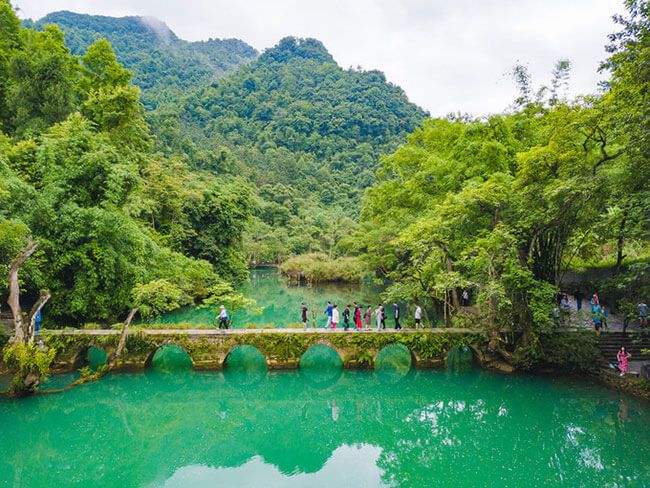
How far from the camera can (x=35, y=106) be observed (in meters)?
26.4

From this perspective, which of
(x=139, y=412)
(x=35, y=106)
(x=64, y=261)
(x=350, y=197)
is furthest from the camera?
(x=350, y=197)

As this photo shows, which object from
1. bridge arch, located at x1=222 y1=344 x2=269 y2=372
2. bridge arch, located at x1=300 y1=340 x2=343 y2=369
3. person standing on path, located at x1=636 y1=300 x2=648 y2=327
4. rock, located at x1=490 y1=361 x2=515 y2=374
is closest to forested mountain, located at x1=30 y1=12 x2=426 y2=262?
bridge arch, located at x1=300 y1=340 x2=343 y2=369

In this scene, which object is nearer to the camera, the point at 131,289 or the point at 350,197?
the point at 131,289

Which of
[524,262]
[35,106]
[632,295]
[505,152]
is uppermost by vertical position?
[35,106]

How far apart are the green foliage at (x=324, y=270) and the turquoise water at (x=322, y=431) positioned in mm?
23447

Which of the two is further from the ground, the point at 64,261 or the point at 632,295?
the point at 64,261

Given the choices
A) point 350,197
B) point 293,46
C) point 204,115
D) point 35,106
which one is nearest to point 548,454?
point 35,106

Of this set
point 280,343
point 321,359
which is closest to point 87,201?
point 280,343

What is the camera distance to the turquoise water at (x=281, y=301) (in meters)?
27.7

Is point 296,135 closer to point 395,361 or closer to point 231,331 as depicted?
point 395,361

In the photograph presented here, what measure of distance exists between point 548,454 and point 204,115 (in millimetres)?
88339

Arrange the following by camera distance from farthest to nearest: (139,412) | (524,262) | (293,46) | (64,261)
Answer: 1. (293,46)
2. (64,261)
3. (524,262)
4. (139,412)

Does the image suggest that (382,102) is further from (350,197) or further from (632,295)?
(632,295)

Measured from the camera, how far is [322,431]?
14.5 meters
